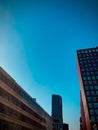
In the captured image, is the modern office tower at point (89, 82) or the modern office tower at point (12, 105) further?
the modern office tower at point (89, 82)

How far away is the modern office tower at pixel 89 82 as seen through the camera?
7689 cm

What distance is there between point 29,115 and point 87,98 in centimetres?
3290

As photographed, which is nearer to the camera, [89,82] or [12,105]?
[12,105]

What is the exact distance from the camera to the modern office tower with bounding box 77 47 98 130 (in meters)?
76.9

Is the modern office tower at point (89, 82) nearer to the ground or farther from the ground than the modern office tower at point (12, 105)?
farther from the ground

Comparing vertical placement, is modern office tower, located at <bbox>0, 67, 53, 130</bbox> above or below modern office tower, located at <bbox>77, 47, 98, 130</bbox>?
below

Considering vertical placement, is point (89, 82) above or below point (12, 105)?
above

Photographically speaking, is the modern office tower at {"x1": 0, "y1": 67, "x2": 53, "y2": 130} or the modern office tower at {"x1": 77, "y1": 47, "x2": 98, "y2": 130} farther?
the modern office tower at {"x1": 77, "y1": 47, "x2": 98, "y2": 130}

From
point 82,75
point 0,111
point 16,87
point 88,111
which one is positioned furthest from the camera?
point 82,75

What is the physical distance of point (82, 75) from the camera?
8969cm

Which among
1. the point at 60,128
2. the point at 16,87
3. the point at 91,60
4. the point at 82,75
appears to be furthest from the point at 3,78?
the point at 60,128

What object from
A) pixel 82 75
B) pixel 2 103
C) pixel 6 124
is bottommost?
pixel 6 124

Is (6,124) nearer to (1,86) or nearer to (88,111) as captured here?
(1,86)

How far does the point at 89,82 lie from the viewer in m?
86.8
